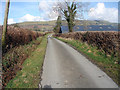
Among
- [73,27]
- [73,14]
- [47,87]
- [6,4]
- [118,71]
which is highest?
[73,14]

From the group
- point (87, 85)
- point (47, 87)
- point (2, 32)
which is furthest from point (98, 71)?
point (2, 32)

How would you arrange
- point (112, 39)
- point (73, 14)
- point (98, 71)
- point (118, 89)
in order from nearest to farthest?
point (118, 89), point (98, 71), point (112, 39), point (73, 14)

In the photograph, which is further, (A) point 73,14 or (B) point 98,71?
(A) point 73,14

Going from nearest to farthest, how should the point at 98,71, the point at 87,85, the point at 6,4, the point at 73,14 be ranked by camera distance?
the point at 87,85 → the point at 6,4 → the point at 98,71 → the point at 73,14

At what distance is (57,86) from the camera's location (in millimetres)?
4211

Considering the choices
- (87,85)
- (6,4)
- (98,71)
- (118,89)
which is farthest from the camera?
(98,71)

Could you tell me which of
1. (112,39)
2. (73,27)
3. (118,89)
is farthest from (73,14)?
(118,89)

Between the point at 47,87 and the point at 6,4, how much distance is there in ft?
15.4

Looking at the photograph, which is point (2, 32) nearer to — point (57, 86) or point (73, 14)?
point (57, 86)

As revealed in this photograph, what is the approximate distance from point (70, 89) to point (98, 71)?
240 centimetres

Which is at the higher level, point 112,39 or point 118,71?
point 112,39

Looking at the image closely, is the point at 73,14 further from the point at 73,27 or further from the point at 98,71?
the point at 98,71

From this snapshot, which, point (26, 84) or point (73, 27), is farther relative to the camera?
point (73, 27)

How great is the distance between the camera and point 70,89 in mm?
3934
